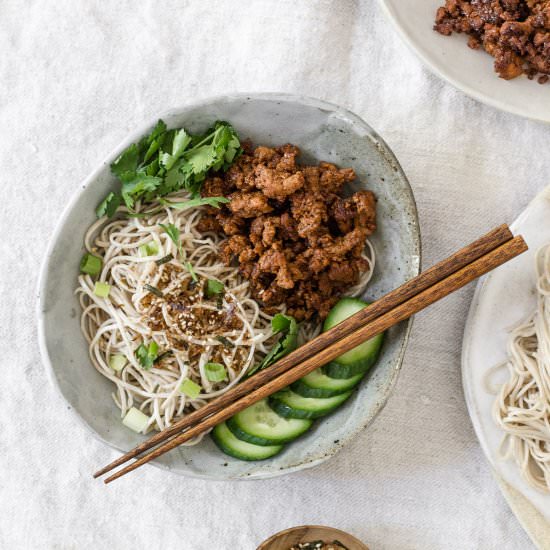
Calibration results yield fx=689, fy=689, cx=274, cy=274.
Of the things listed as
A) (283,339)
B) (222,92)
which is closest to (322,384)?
(283,339)

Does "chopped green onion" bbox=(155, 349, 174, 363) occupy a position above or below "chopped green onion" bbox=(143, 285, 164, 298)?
below

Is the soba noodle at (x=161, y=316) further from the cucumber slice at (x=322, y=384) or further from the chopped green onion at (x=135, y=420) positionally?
the cucumber slice at (x=322, y=384)

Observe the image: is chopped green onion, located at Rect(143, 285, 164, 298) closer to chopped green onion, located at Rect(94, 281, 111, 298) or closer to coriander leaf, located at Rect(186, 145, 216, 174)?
chopped green onion, located at Rect(94, 281, 111, 298)

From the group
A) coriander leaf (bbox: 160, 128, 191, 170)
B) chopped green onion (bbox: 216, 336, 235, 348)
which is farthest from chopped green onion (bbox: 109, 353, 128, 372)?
coriander leaf (bbox: 160, 128, 191, 170)

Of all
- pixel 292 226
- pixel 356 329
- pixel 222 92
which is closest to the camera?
pixel 356 329

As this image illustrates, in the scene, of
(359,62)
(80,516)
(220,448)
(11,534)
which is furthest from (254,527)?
(359,62)

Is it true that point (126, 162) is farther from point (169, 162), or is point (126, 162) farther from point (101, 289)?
point (101, 289)

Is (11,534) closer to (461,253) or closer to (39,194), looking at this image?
(39,194)

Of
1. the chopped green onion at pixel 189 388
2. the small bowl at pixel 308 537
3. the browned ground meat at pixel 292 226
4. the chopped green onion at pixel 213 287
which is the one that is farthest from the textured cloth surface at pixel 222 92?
the chopped green onion at pixel 213 287
